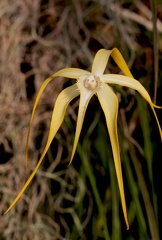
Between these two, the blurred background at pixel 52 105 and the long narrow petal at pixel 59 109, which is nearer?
the long narrow petal at pixel 59 109

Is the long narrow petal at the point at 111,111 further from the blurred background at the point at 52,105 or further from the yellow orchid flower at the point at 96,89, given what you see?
the blurred background at the point at 52,105

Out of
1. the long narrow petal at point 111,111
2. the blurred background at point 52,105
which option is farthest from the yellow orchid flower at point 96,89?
the blurred background at point 52,105

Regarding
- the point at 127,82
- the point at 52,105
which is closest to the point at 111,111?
the point at 127,82

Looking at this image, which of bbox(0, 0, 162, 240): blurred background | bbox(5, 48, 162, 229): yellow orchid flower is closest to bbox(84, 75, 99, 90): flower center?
bbox(5, 48, 162, 229): yellow orchid flower

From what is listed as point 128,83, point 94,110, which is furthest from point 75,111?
point 128,83

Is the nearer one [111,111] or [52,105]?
[111,111]

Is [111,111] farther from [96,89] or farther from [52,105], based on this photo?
[52,105]

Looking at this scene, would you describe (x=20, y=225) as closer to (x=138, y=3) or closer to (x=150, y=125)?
(x=150, y=125)
